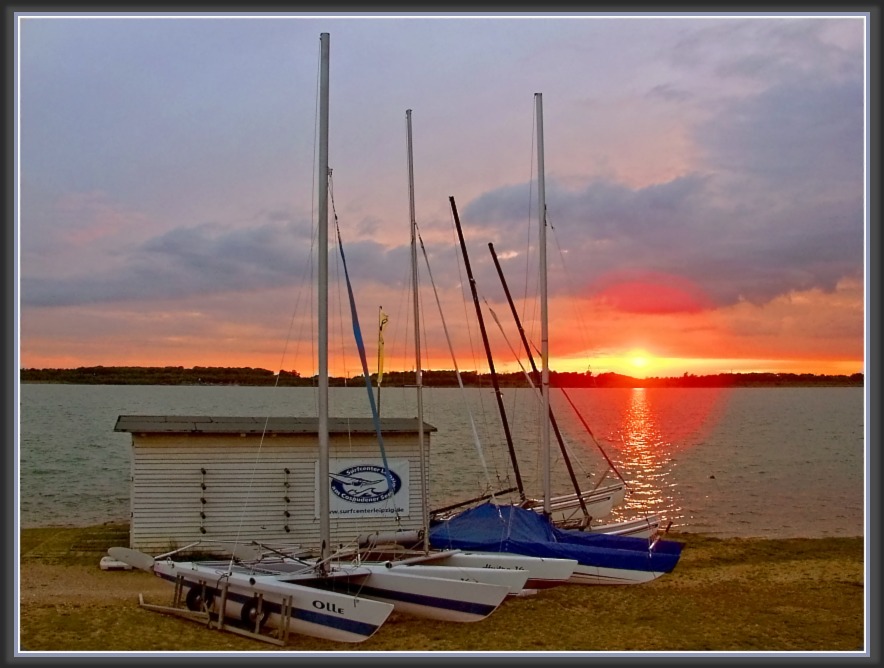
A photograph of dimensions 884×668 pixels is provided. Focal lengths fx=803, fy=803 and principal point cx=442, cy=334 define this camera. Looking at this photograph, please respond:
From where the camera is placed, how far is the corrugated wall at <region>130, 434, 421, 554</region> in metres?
18.9

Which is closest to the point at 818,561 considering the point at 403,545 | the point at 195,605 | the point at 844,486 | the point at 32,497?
the point at 403,545

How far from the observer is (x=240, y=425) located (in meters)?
19.5

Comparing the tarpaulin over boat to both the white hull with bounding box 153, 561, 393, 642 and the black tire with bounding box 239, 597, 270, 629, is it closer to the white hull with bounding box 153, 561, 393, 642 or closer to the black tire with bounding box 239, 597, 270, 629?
the white hull with bounding box 153, 561, 393, 642

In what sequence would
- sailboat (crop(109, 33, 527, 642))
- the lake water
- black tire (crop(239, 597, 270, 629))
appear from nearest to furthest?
sailboat (crop(109, 33, 527, 642))
black tire (crop(239, 597, 270, 629))
the lake water

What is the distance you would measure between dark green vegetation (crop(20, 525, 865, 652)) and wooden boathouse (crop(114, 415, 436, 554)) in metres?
1.74

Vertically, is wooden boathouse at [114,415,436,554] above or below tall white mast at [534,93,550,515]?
below

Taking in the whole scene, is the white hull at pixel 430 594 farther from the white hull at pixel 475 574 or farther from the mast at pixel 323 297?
the mast at pixel 323 297

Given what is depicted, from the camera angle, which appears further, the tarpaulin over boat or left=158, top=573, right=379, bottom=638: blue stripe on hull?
the tarpaulin over boat

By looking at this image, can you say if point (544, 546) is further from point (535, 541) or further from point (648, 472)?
point (648, 472)

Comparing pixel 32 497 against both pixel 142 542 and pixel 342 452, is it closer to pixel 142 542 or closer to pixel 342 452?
pixel 142 542

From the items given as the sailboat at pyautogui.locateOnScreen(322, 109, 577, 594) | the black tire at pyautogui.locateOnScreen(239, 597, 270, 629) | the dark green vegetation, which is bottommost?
the dark green vegetation

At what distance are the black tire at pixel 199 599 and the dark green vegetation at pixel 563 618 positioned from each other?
0.31 metres

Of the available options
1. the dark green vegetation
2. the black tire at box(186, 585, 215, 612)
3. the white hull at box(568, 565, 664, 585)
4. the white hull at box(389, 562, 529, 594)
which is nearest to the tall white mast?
the white hull at box(568, 565, 664, 585)

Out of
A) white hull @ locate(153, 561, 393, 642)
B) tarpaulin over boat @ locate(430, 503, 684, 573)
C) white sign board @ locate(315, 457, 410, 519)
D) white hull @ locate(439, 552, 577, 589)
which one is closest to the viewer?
white hull @ locate(153, 561, 393, 642)
